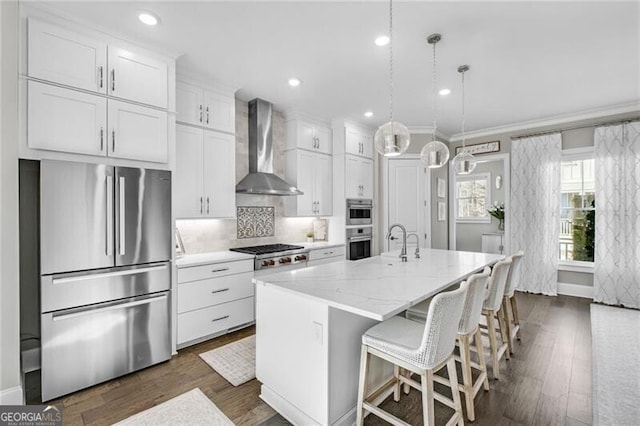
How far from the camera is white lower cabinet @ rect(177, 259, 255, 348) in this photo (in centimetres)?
292

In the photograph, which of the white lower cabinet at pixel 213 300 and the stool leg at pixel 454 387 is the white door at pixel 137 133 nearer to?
the white lower cabinet at pixel 213 300

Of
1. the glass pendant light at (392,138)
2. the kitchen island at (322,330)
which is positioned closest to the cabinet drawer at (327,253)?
the kitchen island at (322,330)

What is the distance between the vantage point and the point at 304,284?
1977 millimetres

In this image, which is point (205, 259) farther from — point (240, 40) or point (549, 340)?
point (549, 340)

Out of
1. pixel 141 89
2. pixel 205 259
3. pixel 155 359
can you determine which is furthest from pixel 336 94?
pixel 155 359

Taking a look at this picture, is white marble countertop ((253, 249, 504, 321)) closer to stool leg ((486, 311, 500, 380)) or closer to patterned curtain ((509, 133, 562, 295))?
stool leg ((486, 311, 500, 380))

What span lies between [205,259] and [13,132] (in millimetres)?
1781

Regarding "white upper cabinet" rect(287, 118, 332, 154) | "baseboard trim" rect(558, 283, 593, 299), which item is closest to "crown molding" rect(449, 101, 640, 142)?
"baseboard trim" rect(558, 283, 593, 299)

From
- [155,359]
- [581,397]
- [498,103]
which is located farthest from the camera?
[498,103]

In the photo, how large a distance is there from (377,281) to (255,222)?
8.39 ft

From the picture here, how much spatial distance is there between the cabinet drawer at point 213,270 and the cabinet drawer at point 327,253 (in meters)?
1.06

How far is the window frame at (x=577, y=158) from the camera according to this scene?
4617 mm

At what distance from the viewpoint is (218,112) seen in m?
3.49

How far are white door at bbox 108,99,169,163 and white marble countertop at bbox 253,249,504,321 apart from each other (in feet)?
5.29
